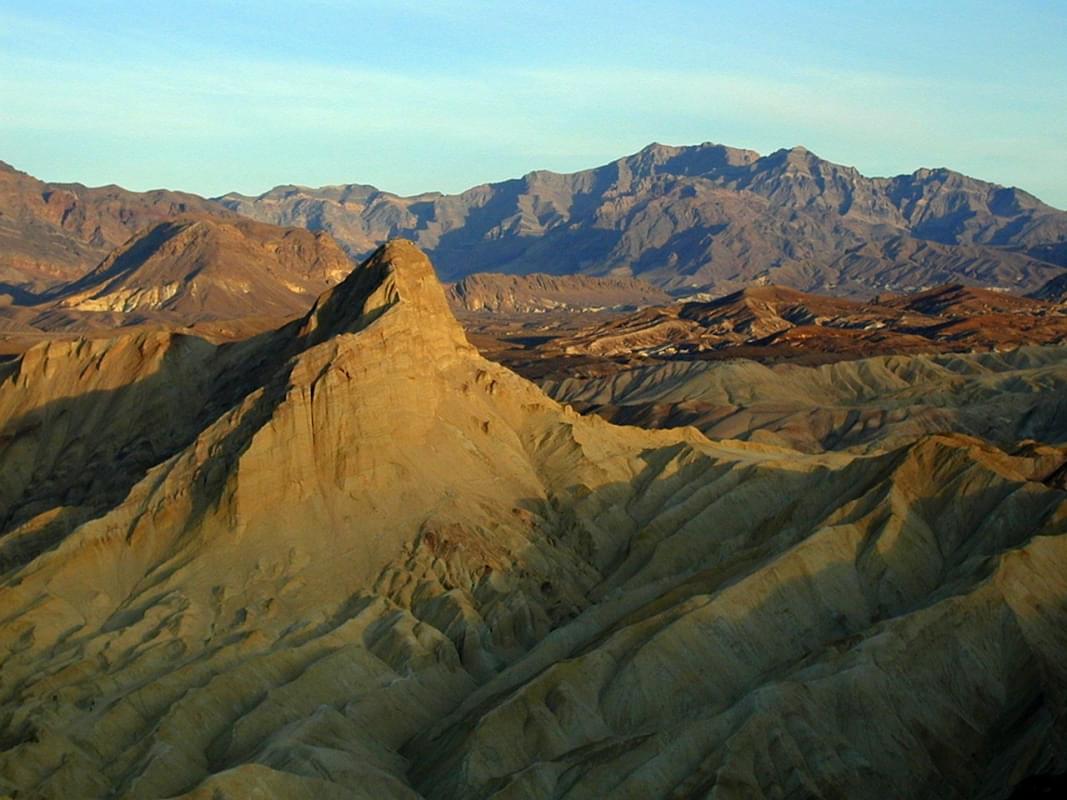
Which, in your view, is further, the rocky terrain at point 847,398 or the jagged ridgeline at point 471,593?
the rocky terrain at point 847,398

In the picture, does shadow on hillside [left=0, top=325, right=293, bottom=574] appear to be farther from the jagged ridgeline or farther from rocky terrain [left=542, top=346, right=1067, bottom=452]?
rocky terrain [left=542, top=346, right=1067, bottom=452]

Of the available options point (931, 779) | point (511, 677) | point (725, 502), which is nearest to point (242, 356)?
point (725, 502)

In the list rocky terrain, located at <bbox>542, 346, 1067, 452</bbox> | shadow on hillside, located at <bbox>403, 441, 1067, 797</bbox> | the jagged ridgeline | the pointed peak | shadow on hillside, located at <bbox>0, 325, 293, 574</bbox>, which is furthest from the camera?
rocky terrain, located at <bbox>542, 346, 1067, 452</bbox>

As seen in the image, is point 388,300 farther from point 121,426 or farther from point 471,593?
point 471,593

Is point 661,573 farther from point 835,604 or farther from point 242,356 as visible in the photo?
point 242,356

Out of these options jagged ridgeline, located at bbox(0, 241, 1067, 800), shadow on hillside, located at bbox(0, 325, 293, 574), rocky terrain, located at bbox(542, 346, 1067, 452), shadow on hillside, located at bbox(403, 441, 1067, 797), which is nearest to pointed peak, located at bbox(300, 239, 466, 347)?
jagged ridgeline, located at bbox(0, 241, 1067, 800)

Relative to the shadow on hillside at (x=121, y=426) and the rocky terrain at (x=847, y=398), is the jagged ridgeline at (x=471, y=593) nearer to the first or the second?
the shadow on hillside at (x=121, y=426)

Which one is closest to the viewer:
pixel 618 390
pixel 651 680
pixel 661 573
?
pixel 651 680

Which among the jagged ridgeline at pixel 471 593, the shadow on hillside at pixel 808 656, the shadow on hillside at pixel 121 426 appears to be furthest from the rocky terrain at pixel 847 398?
the shadow on hillside at pixel 121 426

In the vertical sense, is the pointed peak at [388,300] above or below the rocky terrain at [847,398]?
above
